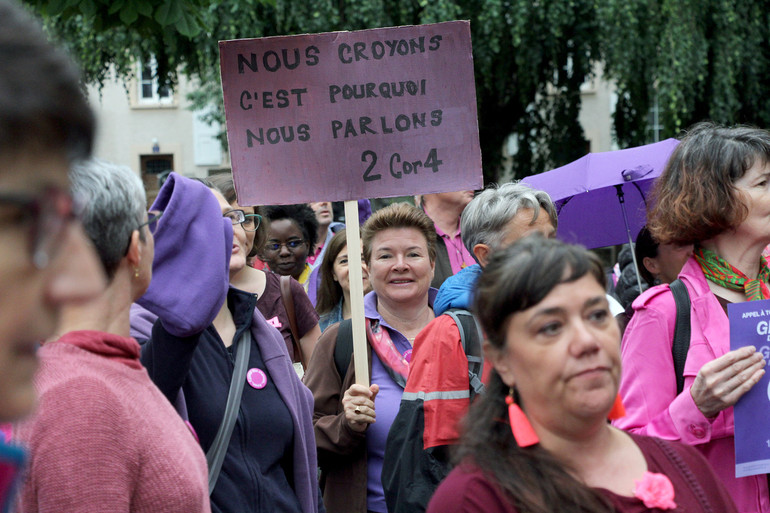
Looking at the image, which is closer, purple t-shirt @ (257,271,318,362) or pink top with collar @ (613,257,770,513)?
pink top with collar @ (613,257,770,513)

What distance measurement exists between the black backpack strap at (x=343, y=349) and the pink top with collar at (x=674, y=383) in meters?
1.43

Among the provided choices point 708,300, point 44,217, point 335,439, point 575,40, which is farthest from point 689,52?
point 44,217

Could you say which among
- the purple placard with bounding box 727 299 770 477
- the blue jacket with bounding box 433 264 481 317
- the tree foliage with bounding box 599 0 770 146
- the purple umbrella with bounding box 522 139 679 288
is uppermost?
the tree foliage with bounding box 599 0 770 146

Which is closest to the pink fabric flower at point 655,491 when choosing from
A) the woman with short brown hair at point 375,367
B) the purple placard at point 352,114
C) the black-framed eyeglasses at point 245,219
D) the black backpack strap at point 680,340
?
the black backpack strap at point 680,340

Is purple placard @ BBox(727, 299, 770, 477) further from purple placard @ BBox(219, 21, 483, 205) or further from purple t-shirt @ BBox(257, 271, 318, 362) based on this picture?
purple t-shirt @ BBox(257, 271, 318, 362)

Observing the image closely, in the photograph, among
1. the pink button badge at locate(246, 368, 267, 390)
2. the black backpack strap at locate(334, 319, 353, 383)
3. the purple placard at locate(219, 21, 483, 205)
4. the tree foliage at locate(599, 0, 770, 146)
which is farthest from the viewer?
the tree foliage at locate(599, 0, 770, 146)

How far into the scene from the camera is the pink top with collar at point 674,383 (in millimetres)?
2707

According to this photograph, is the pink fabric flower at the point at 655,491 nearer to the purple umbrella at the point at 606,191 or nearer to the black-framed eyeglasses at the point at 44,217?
the black-framed eyeglasses at the point at 44,217

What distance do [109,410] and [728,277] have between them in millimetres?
1847

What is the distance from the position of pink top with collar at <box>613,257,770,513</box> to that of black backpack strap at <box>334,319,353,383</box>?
1.43 m

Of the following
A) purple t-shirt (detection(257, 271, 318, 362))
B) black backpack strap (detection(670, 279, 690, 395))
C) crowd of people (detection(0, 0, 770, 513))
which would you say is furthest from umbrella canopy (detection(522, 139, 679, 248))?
black backpack strap (detection(670, 279, 690, 395))

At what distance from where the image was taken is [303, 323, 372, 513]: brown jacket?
379cm

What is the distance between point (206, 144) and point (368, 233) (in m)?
26.5

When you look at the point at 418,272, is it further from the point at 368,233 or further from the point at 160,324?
the point at 160,324
